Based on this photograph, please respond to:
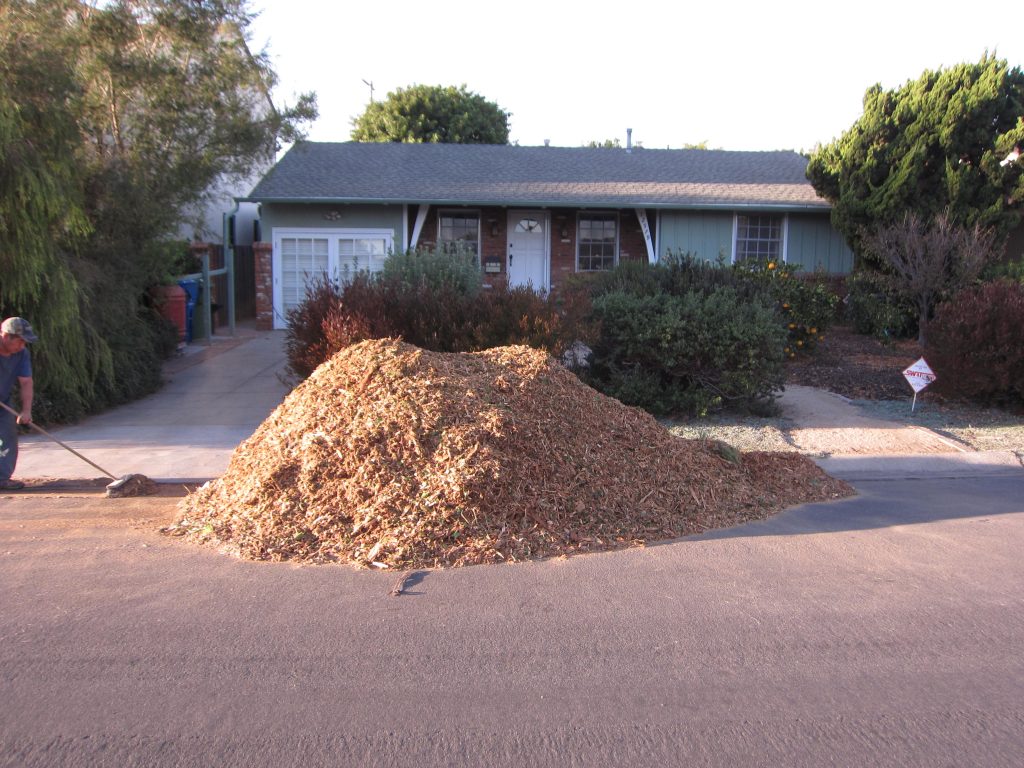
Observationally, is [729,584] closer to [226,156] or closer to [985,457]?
[985,457]

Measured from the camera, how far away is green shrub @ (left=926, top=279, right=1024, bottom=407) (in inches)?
455

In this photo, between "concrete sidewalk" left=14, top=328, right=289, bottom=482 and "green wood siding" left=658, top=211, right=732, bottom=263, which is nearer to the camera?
"concrete sidewalk" left=14, top=328, right=289, bottom=482

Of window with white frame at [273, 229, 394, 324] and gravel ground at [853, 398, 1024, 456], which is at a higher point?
window with white frame at [273, 229, 394, 324]

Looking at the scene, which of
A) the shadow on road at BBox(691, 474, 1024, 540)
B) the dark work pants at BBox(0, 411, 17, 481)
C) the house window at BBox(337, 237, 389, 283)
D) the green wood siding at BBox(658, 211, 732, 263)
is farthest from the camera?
the green wood siding at BBox(658, 211, 732, 263)

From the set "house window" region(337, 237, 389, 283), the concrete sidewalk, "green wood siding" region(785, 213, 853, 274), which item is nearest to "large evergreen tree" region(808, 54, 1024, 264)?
"green wood siding" region(785, 213, 853, 274)

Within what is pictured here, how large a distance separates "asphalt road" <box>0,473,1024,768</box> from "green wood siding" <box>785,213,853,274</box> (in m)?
15.3

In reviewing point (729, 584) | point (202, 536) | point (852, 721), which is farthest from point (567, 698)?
point (202, 536)

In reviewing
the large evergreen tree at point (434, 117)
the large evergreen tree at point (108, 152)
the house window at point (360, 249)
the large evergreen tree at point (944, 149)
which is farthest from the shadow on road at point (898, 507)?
the large evergreen tree at point (434, 117)

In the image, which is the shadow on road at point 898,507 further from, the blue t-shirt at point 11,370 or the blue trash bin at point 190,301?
the blue trash bin at point 190,301

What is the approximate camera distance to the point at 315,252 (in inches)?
813

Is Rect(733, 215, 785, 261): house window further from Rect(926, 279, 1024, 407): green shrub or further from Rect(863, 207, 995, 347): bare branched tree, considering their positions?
Rect(926, 279, 1024, 407): green shrub

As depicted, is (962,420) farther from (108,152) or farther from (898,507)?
(108,152)

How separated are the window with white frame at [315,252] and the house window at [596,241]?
453 centimetres

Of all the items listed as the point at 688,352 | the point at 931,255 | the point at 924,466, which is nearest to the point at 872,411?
the point at 924,466
